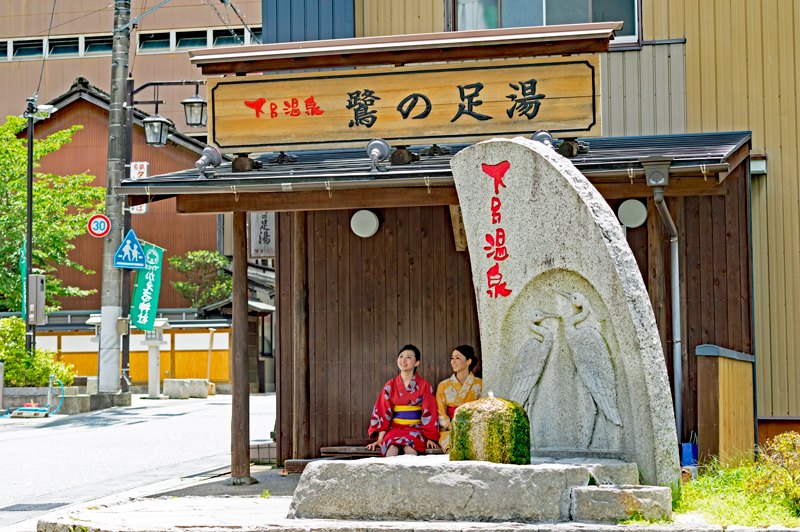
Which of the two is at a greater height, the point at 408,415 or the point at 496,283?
the point at 496,283

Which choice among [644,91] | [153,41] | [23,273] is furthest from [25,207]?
[644,91]

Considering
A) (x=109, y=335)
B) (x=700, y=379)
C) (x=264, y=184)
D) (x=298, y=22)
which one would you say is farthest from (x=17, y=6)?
(x=700, y=379)

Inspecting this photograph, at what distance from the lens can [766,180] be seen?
10.3 meters

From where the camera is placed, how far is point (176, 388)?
26172mm

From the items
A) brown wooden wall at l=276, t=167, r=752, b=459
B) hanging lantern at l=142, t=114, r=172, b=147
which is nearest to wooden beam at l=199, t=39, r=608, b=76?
brown wooden wall at l=276, t=167, r=752, b=459

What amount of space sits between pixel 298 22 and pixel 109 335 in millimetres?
11831

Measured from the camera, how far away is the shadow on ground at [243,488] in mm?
8953

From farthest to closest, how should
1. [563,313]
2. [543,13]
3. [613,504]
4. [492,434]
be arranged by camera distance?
1. [543,13]
2. [563,313]
3. [492,434]
4. [613,504]

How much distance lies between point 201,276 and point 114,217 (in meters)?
12.8

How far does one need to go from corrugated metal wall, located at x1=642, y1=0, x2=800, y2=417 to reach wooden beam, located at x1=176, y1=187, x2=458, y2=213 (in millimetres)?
A: 3622

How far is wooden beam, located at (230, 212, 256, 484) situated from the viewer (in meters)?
9.51

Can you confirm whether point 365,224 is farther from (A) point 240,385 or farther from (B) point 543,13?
(B) point 543,13

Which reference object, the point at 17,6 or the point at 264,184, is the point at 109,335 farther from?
the point at 17,6

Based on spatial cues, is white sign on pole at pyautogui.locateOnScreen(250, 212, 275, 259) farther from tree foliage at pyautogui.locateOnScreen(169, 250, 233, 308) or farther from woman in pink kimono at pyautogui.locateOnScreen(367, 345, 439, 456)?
tree foliage at pyautogui.locateOnScreen(169, 250, 233, 308)
